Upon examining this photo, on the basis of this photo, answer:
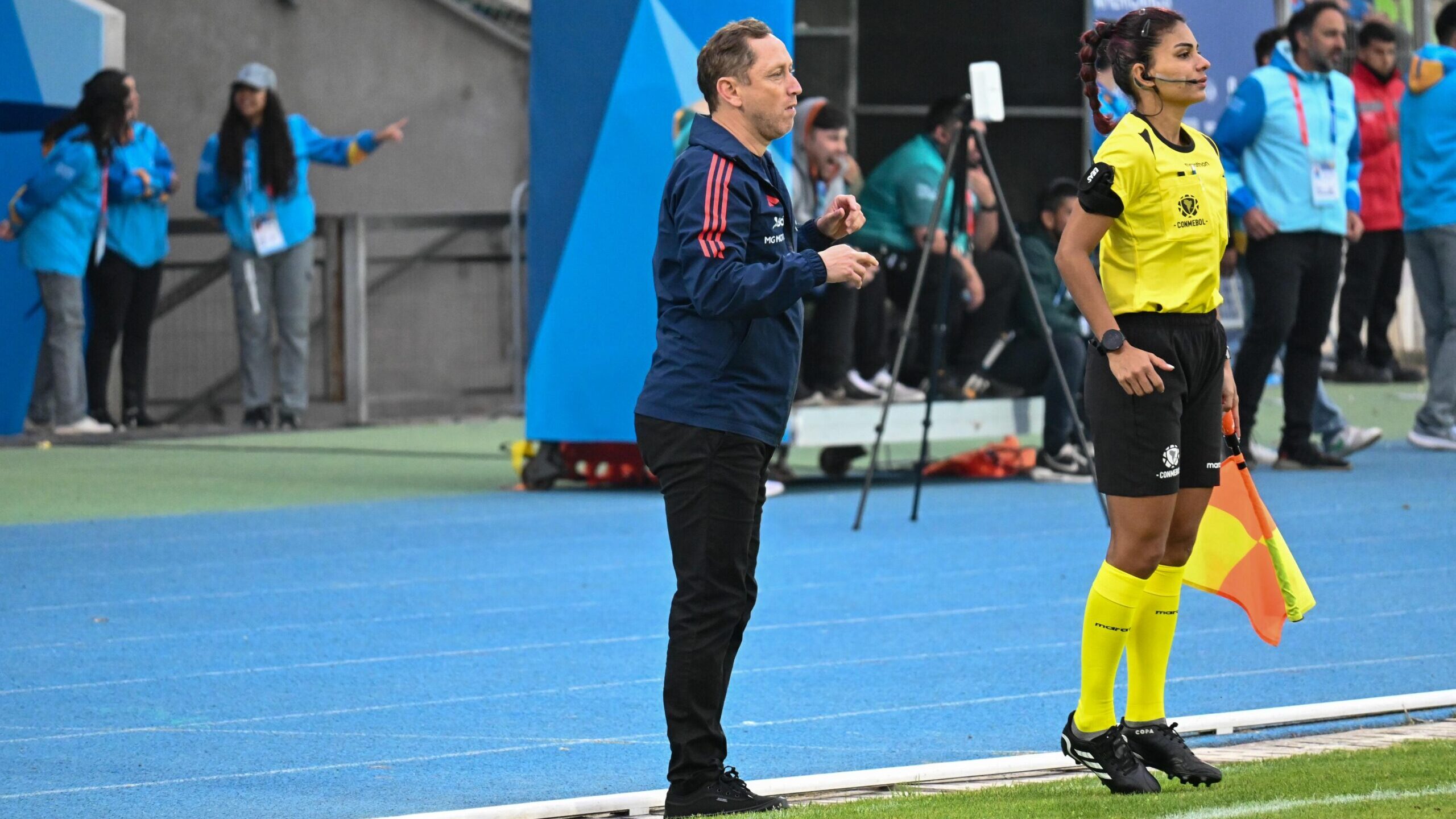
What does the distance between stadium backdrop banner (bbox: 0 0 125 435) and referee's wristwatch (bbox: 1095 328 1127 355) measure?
1219 cm

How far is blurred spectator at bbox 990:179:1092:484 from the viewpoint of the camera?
41.3 ft

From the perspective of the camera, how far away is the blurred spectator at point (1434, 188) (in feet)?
42.4

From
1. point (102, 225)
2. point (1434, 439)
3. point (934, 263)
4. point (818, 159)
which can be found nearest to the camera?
point (818, 159)

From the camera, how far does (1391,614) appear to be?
25.2ft

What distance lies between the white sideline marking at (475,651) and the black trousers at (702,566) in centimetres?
239

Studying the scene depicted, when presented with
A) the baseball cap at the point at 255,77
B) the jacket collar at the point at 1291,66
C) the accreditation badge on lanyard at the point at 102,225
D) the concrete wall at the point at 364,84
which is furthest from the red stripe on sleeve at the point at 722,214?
the concrete wall at the point at 364,84

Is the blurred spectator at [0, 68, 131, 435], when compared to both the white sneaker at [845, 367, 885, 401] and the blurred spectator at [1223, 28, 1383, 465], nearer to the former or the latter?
the white sneaker at [845, 367, 885, 401]

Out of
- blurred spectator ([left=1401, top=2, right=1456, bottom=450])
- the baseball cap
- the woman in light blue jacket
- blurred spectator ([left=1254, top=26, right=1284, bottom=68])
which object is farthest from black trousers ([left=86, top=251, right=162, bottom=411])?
blurred spectator ([left=1401, top=2, right=1456, bottom=450])

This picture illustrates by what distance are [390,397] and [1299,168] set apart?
8.74 meters

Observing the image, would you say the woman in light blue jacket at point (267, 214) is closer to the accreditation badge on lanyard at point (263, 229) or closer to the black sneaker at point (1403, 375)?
the accreditation badge on lanyard at point (263, 229)

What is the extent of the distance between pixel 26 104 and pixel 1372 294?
10.4 meters

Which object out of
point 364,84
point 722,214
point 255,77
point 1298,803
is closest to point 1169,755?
point 1298,803

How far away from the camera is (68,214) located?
15.4 metres

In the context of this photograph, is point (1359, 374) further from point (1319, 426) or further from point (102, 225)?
point (102, 225)
